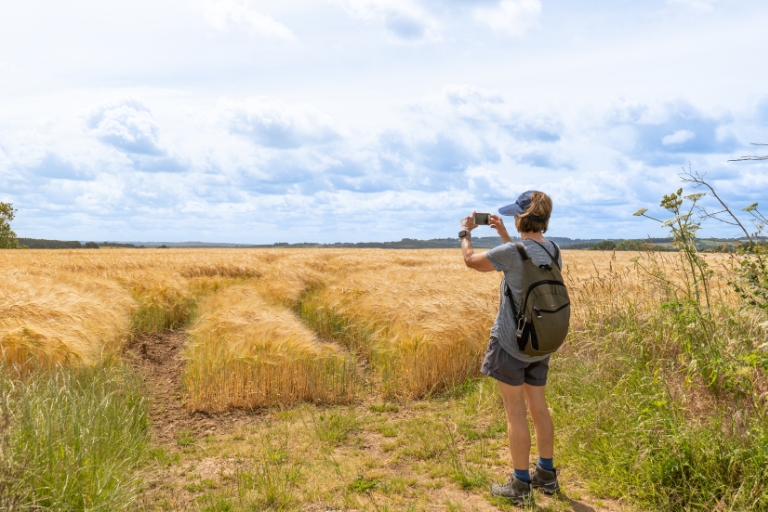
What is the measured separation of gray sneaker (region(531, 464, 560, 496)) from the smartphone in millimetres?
1931

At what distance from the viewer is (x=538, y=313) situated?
3402mm

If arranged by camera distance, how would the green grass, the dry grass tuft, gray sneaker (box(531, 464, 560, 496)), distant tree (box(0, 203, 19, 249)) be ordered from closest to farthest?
the green grass, gray sneaker (box(531, 464, 560, 496)), the dry grass tuft, distant tree (box(0, 203, 19, 249))

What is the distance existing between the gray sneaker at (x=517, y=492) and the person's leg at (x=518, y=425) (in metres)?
0.12

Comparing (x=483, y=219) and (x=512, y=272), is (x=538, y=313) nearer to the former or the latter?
(x=512, y=272)

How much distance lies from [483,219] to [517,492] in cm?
207

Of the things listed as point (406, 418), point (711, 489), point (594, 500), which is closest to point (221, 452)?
point (406, 418)

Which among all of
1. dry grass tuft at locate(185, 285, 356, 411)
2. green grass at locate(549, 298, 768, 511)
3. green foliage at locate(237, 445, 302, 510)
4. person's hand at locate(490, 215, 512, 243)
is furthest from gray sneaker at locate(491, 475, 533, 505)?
dry grass tuft at locate(185, 285, 356, 411)

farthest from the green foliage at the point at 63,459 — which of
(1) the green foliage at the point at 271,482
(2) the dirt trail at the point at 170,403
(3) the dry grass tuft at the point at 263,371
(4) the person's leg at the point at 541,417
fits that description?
(4) the person's leg at the point at 541,417

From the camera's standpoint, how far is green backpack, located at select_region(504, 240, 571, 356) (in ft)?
11.2

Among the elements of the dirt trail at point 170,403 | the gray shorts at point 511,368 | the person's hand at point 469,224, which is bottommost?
the dirt trail at point 170,403

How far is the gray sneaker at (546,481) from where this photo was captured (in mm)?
3781

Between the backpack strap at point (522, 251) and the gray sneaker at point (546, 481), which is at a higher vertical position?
the backpack strap at point (522, 251)

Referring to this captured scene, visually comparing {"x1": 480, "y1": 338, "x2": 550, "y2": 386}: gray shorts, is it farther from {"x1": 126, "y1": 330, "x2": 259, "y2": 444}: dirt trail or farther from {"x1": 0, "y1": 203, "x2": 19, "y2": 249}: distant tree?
{"x1": 0, "y1": 203, "x2": 19, "y2": 249}: distant tree

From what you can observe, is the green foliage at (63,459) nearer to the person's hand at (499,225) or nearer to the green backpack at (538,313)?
the green backpack at (538,313)
